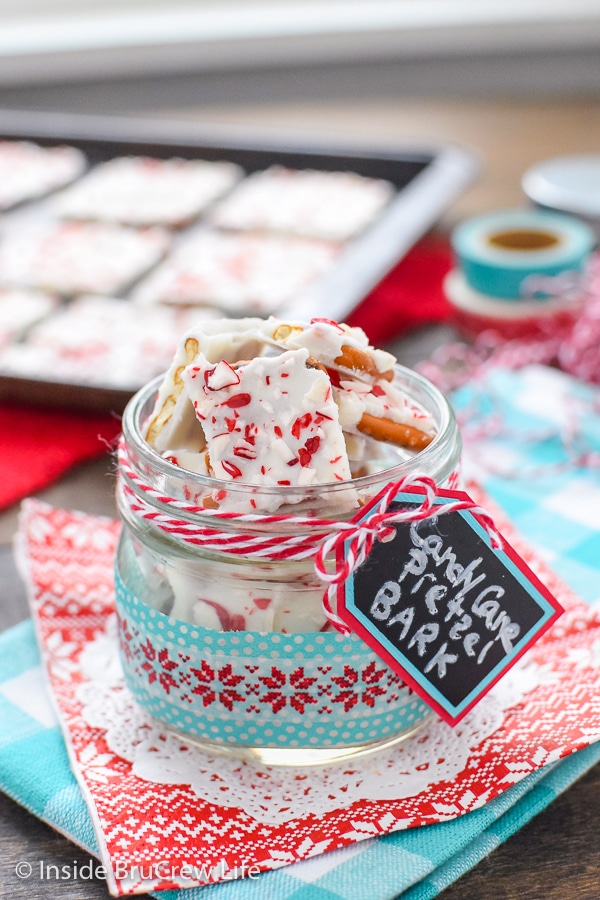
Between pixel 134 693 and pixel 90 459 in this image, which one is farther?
pixel 90 459

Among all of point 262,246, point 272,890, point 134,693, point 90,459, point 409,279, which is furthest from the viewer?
point 262,246

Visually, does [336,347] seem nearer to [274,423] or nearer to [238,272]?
[274,423]

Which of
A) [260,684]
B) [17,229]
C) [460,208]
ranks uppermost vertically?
[260,684]

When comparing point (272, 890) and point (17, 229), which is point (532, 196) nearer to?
point (17, 229)

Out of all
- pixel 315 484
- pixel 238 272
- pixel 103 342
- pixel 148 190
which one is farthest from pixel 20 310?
pixel 315 484

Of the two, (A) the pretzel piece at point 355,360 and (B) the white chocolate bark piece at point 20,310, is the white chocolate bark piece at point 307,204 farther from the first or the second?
(A) the pretzel piece at point 355,360

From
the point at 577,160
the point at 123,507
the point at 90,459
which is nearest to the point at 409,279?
the point at 577,160

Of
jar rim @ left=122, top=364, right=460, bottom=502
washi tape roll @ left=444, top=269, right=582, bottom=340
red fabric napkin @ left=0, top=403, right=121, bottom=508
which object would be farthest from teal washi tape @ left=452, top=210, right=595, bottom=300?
jar rim @ left=122, top=364, right=460, bottom=502

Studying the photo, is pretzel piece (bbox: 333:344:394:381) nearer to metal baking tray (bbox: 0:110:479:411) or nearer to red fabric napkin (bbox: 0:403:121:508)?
red fabric napkin (bbox: 0:403:121:508)
